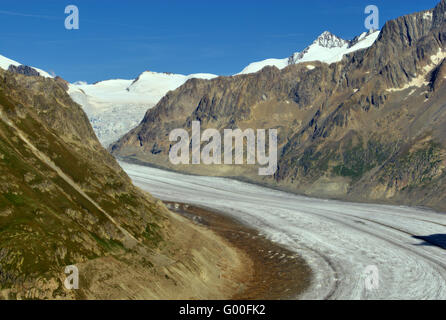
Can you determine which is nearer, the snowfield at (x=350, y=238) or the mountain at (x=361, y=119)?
the snowfield at (x=350, y=238)

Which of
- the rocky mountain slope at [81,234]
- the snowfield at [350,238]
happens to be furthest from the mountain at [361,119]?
the rocky mountain slope at [81,234]

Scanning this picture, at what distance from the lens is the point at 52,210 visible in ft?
103

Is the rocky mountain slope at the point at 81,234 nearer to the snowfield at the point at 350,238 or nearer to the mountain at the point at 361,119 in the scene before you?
the snowfield at the point at 350,238

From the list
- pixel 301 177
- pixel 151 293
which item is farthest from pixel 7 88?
pixel 301 177

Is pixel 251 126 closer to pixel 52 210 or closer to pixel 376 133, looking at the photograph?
pixel 376 133

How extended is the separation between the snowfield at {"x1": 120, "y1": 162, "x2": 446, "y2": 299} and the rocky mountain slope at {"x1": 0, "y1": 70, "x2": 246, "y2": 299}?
856 centimetres

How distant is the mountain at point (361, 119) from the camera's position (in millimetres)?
101625

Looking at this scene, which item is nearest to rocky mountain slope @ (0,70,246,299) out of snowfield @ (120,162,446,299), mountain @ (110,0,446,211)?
→ snowfield @ (120,162,446,299)

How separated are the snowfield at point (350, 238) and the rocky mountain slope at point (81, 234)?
337 inches

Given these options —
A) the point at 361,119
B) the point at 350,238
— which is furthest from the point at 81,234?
the point at 361,119

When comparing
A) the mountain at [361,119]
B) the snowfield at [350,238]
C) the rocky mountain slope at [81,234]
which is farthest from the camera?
the mountain at [361,119]

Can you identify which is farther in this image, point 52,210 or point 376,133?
point 376,133

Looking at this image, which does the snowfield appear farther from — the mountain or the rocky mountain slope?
the mountain

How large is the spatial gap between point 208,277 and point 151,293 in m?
7.98
